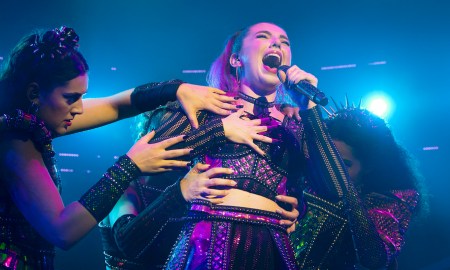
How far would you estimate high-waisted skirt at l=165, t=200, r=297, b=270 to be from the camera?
1.59m

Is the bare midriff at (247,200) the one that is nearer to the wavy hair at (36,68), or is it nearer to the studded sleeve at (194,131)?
→ the studded sleeve at (194,131)

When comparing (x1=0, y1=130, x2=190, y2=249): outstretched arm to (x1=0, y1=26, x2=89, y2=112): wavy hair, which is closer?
(x1=0, y1=130, x2=190, y2=249): outstretched arm

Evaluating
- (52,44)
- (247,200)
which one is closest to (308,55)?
(247,200)

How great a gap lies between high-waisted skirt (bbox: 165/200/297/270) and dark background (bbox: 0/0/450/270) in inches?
133

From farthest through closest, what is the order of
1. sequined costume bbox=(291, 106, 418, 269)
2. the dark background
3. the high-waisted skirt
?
the dark background < sequined costume bbox=(291, 106, 418, 269) < the high-waisted skirt

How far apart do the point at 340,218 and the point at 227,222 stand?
0.75m

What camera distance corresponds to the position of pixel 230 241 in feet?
5.34

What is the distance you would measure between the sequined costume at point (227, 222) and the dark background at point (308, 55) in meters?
2.98

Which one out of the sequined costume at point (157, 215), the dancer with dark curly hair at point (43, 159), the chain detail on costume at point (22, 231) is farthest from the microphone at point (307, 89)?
the chain detail on costume at point (22, 231)

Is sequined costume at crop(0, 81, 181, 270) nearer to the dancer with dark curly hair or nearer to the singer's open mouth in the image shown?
the dancer with dark curly hair

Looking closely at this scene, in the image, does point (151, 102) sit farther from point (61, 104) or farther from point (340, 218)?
point (340, 218)

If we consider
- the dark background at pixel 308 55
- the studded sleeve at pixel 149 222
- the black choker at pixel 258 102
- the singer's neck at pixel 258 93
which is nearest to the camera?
the studded sleeve at pixel 149 222

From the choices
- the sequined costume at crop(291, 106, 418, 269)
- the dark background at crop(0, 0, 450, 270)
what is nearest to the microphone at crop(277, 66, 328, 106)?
the sequined costume at crop(291, 106, 418, 269)

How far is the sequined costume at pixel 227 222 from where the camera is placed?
162 cm
